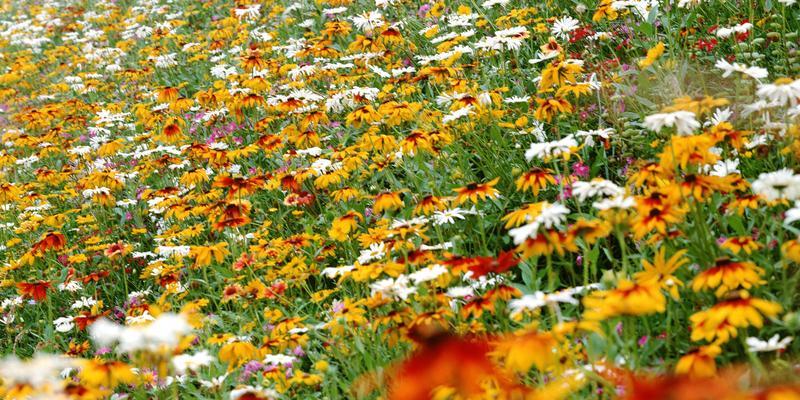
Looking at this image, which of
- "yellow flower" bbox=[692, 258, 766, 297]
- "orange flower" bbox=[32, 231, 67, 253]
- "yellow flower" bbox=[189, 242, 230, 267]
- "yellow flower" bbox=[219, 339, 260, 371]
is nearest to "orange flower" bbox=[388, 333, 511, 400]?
"yellow flower" bbox=[692, 258, 766, 297]

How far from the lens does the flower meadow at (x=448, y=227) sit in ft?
6.59

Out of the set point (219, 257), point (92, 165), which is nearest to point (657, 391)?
point (219, 257)

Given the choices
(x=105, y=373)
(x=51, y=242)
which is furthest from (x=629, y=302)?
(x=51, y=242)

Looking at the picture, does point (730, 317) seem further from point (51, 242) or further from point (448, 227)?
point (51, 242)

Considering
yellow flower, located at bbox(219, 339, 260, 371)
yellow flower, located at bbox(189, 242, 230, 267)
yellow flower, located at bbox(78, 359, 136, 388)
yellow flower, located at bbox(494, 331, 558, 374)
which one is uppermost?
yellow flower, located at bbox(494, 331, 558, 374)

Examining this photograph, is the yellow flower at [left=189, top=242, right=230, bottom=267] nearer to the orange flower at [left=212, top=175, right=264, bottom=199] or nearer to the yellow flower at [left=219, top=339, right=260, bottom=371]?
the orange flower at [left=212, top=175, right=264, bottom=199]

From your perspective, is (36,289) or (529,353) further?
(36,289)

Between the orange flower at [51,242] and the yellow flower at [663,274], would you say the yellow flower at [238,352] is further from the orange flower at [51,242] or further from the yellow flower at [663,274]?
the orange flower at [51,242]

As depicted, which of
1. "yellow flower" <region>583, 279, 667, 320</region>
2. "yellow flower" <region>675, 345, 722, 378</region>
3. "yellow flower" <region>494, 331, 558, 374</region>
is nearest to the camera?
"yellow flower" <region>494, 331, 558, 374</region>

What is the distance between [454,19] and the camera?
5020mm

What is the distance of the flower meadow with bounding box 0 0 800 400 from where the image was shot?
201 centimetres

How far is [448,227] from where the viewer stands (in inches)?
139

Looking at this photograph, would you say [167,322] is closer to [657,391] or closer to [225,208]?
[657,391]

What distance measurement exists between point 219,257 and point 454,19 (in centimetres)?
245
